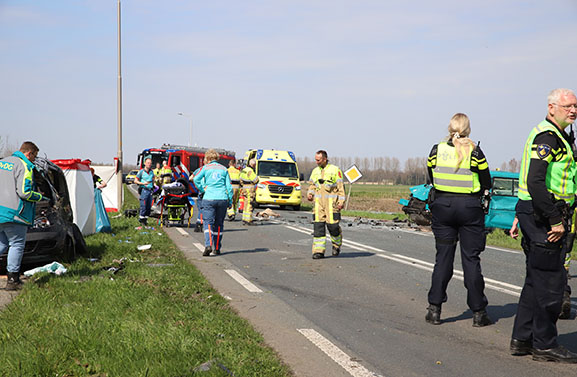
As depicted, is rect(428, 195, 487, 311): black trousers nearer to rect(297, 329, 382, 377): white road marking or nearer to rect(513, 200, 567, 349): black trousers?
rect(513, 200, 567, 349): black trousers

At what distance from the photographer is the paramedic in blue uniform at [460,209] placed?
628 centimetres

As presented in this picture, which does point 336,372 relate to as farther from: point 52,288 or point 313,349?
point 52,288

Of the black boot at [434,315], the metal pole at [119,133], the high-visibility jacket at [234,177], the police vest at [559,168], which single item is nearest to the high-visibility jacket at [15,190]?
the black boot at [434,315]

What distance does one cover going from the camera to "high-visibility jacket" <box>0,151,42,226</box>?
7.39 meters

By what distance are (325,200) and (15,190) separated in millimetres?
5633

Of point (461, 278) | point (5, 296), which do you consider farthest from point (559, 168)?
point (5, 296)

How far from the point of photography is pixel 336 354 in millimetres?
5262

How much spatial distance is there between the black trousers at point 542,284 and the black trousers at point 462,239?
3.35 feet

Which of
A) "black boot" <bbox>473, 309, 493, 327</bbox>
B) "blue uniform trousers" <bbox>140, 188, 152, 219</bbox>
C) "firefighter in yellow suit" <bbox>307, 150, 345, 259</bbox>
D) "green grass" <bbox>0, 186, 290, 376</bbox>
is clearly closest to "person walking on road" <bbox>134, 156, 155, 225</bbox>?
"blue uniform trousers" <bbox>140, 188, 152, 219</bbox>

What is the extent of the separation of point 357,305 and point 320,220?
14.1ft

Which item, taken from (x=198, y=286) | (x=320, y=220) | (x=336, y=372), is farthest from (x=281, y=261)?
(x=336, y=372)

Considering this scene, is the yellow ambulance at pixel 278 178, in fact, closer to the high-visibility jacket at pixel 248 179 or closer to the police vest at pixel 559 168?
the high-visibility jacket at pixel 248 179

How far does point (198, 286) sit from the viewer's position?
799 centimetres

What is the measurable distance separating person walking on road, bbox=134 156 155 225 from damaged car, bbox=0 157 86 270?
697 centimetres
